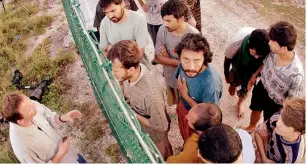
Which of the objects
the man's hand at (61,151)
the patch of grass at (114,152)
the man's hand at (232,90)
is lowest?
the patch of grass at (114,152)

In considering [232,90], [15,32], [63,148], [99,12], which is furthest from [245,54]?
[15,32]

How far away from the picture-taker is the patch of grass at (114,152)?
4708mm

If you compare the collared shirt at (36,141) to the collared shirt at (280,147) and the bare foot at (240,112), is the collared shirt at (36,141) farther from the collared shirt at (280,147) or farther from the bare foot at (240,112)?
the bare foot at (240,112)

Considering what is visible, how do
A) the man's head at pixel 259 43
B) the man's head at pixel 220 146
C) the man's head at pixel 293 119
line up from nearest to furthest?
the man's head at pixel 220 146, the man's head at pixel 293 119, the man's head at pixel 259 43

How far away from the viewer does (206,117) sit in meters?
2.89

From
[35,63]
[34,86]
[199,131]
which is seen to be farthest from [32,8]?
[199,131]

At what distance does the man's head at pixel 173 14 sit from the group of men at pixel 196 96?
1 centimetres

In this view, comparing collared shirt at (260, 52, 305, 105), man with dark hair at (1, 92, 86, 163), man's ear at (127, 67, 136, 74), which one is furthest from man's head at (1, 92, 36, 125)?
collared shirt at (260, 52, 305, 105)

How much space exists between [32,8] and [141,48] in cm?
504

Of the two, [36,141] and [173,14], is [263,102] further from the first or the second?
[36,141]

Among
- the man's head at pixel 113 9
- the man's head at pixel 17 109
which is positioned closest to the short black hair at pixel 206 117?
the man's head at pixel 17 109

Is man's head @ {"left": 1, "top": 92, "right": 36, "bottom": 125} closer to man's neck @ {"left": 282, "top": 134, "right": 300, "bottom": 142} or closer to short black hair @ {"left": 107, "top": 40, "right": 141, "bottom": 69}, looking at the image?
short black hair @ {"left": 107, "top": 40, "right": 141, "bottom": 69}

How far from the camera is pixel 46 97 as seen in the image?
580cm

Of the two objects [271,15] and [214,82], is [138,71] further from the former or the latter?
[271,15]
